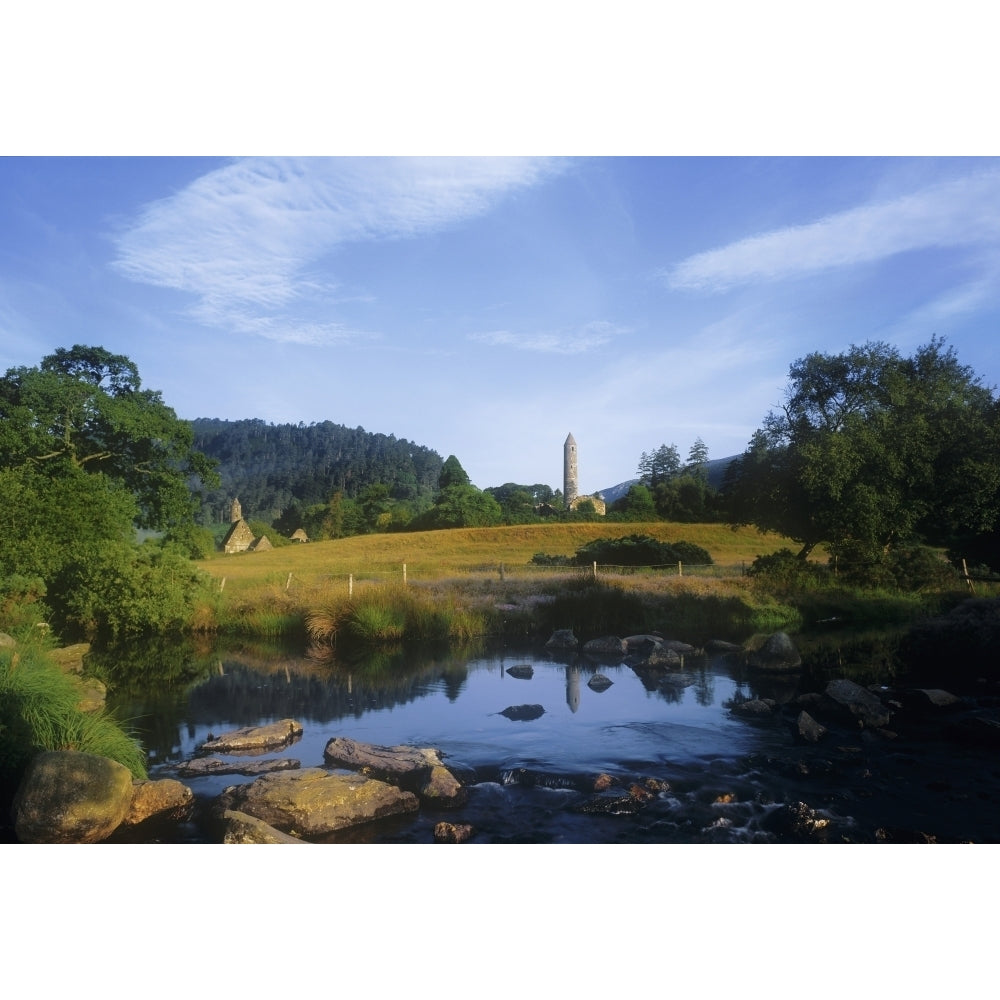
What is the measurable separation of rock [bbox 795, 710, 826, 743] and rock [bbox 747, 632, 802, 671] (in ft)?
6.42

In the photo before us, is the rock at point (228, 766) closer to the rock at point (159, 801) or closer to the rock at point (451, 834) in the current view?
the rock at point (159, 801)

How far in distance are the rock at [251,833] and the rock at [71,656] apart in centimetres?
320

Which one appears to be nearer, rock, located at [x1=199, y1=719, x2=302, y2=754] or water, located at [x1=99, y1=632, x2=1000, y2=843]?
water, located at [x1=99, y1=632, x2=1000, y2=843]

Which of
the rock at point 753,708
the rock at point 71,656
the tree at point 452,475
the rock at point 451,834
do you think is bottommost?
the rock at point 451,834

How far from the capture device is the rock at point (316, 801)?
14.2ft

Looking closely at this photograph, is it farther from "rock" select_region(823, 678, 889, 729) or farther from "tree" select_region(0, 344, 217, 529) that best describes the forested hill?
"rock" select_region(823, 678, 889, 729)

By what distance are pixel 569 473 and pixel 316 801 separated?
4835 millimetres

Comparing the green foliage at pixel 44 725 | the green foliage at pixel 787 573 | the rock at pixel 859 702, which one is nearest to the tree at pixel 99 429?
the green foliage at pixel 44 725

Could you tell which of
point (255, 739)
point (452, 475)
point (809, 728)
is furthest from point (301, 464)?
point (809, 728)

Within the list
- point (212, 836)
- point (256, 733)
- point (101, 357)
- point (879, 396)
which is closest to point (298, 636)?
point (256, 733)

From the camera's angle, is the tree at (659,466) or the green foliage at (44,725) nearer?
the green foliage at (44,725)

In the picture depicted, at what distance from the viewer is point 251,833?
13.4ft

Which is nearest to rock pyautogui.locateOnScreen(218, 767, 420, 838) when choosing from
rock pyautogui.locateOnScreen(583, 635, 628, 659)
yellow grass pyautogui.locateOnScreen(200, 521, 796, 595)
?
yellow grass pyautogui.locateOnScreen(200, 521, 796, 595)

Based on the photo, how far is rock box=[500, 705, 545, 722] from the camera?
21.1 feet
